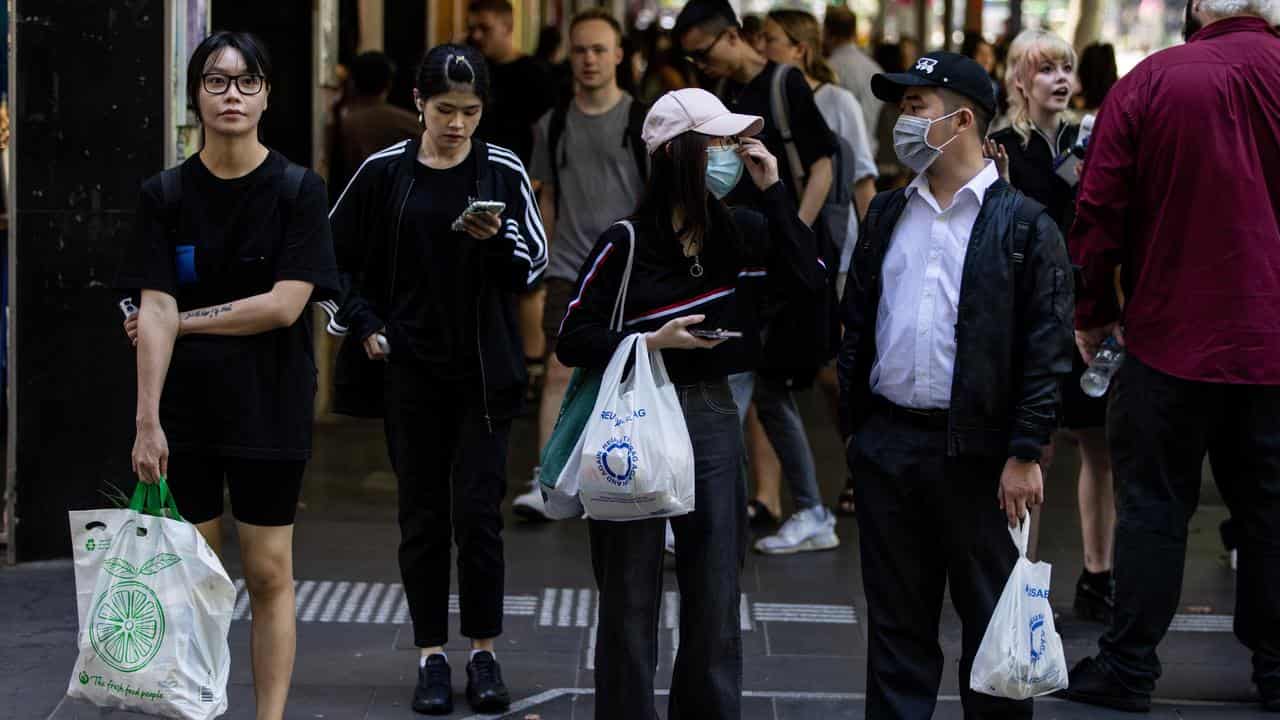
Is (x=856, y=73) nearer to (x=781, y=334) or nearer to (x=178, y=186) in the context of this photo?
(x=781, y=334)

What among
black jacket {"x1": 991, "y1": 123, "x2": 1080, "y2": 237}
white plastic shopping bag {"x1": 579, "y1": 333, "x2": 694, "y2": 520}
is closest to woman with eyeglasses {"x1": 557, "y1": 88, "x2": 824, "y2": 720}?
white plastic shopping bag {"x1": 579, "y1": 333, "x2": 694, "y2": 520}

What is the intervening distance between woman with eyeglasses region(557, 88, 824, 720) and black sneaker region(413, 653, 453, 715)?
2.76ft

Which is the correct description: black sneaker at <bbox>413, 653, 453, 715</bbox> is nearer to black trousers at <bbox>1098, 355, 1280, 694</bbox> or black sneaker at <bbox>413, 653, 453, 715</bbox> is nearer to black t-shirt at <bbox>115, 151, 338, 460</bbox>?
black t-shirt at <bbox>115, 151, 338, 460</bbox>

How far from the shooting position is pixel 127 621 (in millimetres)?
4254

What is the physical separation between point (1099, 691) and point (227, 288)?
9.27 feet

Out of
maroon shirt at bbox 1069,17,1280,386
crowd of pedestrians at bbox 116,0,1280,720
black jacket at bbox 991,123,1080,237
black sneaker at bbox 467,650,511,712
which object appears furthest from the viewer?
black jacket at bbox 991,123,1080,237

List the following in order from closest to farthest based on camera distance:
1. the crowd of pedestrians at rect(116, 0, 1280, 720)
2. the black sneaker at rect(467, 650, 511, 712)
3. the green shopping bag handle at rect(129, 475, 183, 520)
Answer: the green shopping bag handle at rect(129, 475, 183, 520)
the crowd of pedestrians at rect(116, 0, 1280, 720)
the black sneaker at rect(467, 650, 511, 712)

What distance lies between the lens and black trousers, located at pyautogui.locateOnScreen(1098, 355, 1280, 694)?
17.4 feet

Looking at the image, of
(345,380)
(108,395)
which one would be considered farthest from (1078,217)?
(108,395)

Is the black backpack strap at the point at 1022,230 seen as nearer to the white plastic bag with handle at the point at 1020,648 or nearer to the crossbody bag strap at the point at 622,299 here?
the white plastic bag with handle at the point at 1020,648

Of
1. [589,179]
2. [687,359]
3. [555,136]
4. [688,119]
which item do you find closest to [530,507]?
Answer: [589,179]

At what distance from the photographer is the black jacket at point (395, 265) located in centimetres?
529

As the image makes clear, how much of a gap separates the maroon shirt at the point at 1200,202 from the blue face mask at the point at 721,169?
1.31m

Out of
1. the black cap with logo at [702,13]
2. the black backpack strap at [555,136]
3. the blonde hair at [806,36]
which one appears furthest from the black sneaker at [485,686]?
the blonde hair at [806,36]
